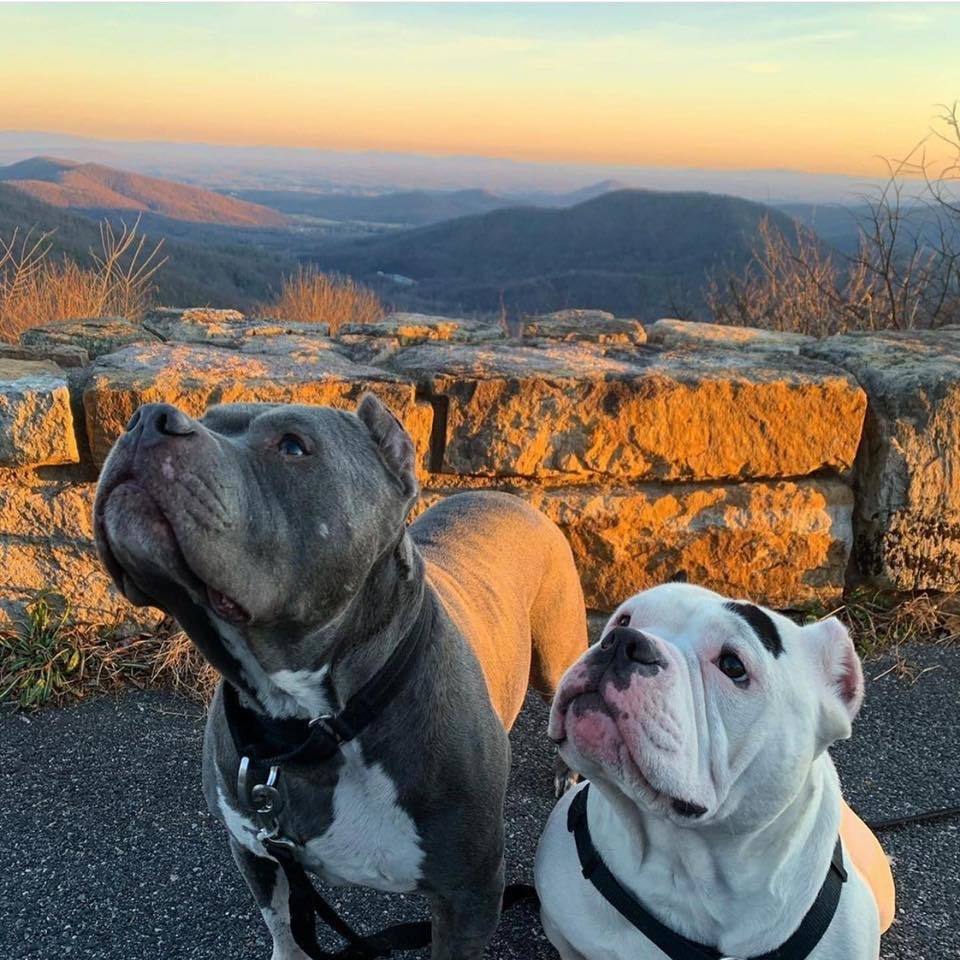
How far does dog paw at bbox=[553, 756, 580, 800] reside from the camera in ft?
12.0

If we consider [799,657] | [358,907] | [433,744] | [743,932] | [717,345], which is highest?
[717,345]

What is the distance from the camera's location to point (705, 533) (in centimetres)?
461

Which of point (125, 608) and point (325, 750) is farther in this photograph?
point (125, 608)

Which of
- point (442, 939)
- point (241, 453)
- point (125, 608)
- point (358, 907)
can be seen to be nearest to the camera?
point (241, 453)

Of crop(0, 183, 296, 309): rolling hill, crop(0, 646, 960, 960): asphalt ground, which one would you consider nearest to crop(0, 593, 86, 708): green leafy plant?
crop(0, 646, 960, 960): asphalt ground

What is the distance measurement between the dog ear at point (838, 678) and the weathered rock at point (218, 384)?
2371mm

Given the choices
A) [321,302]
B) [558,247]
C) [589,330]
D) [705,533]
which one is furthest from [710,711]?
[558,247]

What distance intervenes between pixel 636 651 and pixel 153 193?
202ft

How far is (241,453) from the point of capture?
2109 millimetres

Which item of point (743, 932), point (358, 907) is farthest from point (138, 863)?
point (743, 932)

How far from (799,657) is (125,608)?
3.19m

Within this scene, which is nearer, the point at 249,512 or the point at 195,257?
the point at 249,512

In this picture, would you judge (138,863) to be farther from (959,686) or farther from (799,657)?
(959,686)

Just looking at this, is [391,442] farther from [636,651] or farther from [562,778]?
[562,778]
